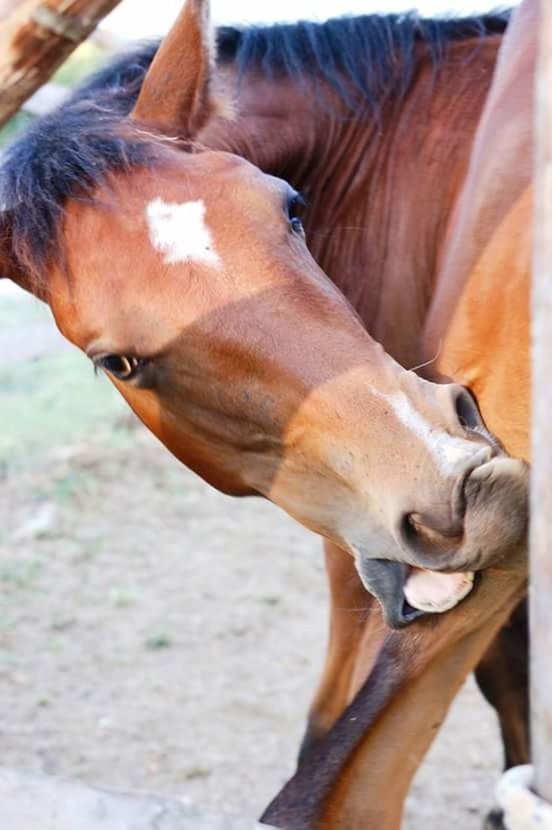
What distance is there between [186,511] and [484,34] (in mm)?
3364

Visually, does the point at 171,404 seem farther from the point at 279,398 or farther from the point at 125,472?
the point at 125,472

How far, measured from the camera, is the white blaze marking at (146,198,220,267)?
1993 millimetres

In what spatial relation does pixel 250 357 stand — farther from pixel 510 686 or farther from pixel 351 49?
pixel 510 686

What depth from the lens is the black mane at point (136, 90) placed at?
216cm

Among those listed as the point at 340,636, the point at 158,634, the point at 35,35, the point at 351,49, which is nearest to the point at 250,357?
the point at 35,35

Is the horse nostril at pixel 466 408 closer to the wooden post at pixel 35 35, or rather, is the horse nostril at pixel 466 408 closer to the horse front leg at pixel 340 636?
the horse front leg at pixel 340 636

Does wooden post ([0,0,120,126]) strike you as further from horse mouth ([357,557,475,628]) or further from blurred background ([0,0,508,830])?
horse mouth ([357,557,475,628])

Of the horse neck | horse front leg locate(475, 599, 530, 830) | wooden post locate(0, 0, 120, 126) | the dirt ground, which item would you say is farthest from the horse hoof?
wooden post locate(0, 0, 120, 126)

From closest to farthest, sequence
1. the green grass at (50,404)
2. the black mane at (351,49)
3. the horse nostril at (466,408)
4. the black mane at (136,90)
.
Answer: the horse nostril at (466,408) → the black mane at (136,90) → the black mane at (351,49) → the green grass at (50,404)

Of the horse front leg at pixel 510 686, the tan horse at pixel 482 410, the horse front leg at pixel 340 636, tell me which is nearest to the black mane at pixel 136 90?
the tan horse at pixel 482 410

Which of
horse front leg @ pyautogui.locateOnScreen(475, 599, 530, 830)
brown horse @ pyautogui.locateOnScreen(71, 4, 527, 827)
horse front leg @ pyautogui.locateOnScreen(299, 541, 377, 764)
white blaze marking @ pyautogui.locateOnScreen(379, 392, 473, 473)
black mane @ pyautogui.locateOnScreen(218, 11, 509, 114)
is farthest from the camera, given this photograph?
horse front leg @ pyautogui.locateOnScreen(475, 599, 530, 830)

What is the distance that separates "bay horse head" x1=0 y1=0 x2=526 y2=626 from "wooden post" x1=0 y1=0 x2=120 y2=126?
0.37 ft

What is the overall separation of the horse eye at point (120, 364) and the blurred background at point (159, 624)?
3.88ft

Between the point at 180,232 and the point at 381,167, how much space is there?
3.30 ft
